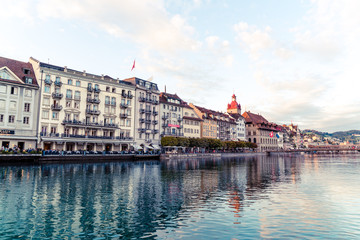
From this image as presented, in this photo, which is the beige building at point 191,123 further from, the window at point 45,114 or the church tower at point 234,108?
the church tower at point 234,108

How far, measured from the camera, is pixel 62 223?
15.9 meters

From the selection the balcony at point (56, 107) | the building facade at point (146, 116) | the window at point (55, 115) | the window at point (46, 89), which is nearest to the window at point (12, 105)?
→ the window at point (46, 89)

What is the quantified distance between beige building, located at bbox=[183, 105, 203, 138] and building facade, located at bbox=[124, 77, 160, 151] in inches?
742

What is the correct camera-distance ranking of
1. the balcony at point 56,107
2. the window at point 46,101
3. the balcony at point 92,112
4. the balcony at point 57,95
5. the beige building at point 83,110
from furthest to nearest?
the balcony at point 92,112 < the balcony at point 57,95 < the balcony at point 56,107 < the beige building at point 83,110 < the window at point 46,101

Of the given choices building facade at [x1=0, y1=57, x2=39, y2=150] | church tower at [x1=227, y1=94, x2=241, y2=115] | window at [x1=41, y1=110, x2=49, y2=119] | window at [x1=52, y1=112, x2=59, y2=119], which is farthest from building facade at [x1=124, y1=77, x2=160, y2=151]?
church tower at [x1=227, y1=94, x2=241, y2=115]

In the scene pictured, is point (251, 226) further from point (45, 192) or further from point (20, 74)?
point (20, 74)

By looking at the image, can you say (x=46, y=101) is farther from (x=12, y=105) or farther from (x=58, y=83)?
(x=12, y=105)

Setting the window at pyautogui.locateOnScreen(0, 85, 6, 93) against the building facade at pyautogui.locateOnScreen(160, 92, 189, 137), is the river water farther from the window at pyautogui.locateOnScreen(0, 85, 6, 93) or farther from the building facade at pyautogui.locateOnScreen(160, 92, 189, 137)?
the building facade at pyautogui.locateOnScreen(160, 92, 189, 137)

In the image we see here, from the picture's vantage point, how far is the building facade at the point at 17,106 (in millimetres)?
63812

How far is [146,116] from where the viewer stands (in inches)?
3937

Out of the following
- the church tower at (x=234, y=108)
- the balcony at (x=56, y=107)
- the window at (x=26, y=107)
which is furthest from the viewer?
the church tower at (x=234, y=108)

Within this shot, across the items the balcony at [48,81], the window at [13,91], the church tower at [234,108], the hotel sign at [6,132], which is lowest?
the hotel sign at [6,132]

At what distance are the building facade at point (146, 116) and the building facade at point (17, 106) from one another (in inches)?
1346

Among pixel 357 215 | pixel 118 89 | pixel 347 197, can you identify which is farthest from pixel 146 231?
pixel 118 89
